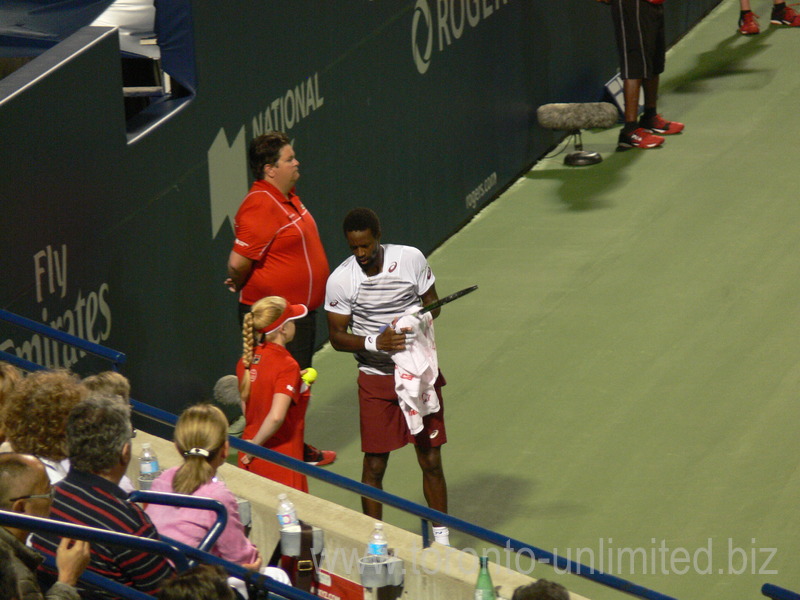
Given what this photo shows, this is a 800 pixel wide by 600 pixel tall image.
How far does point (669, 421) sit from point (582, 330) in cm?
156

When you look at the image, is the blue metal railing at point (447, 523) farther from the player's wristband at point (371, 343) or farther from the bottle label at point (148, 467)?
the player's wristband at point (371, 343)

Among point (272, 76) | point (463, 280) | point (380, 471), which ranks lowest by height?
point (463, 280)

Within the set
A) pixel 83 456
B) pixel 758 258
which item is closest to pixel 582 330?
pixel 758 258

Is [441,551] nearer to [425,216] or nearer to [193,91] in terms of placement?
[193,91]

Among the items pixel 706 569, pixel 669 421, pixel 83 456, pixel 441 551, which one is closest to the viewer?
pixel 83 456

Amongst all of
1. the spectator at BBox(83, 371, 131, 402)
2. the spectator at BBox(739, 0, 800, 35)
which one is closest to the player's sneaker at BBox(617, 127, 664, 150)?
the spectator at BBox(739, 0, 800, 35)

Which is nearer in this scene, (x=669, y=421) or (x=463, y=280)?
(x=669, y=421)

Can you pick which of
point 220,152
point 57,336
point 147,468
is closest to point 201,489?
point 147,468

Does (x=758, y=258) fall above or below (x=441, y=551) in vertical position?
below

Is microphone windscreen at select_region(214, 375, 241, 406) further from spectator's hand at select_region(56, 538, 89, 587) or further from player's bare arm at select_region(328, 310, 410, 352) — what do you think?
spectator's hand at select_region(56, 538, 89, 587)

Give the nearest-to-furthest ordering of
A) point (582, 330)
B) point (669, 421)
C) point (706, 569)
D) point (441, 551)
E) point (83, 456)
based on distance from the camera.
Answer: point (83, 456) < point (441, 551) < point (706, 569) < point (669, 421) < point (582, 330)

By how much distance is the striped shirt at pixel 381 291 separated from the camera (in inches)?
277

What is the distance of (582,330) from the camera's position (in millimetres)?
10172

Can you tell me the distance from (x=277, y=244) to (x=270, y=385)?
136 cm
